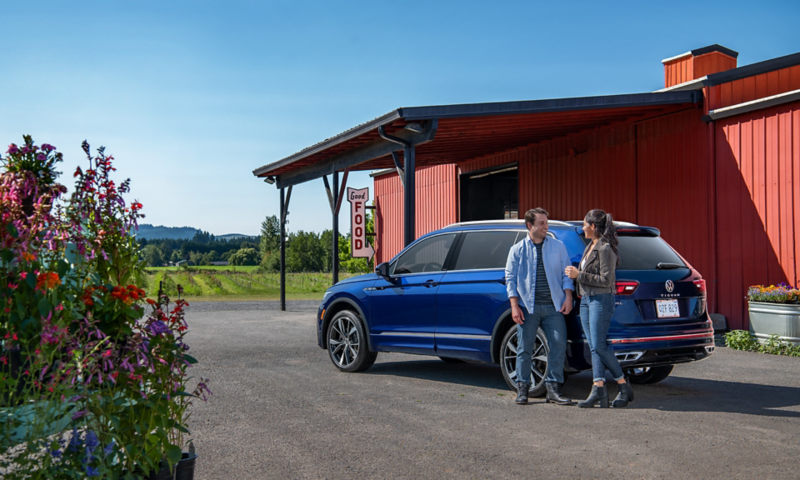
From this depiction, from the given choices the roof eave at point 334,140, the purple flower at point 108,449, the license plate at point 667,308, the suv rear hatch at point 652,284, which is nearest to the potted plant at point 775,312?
the suv rear hatch at point 652,284

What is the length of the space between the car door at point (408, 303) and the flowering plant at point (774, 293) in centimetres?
539

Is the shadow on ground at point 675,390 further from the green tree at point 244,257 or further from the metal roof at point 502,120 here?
the green tree at point 244,257

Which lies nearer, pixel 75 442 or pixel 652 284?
pixel 75 442

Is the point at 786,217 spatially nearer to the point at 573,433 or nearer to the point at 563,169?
the point at 563,169

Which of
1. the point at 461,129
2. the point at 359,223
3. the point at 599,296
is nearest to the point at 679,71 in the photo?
the point at 461,129

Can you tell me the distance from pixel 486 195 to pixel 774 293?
1018 centimetres

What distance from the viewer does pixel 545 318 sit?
21.6ft

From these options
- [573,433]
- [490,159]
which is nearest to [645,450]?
[573,433]

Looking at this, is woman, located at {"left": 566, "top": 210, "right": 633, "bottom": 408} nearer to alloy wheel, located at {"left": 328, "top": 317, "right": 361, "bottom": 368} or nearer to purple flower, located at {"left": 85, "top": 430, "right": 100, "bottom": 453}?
alloy wheel, located at {"left": 328, "top": 317, "right": 361, "bottom": 368}

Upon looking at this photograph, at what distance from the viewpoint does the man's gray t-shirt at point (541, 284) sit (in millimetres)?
6559

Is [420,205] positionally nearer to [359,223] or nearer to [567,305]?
[359,223]

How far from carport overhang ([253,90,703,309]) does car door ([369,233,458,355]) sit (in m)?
3.39

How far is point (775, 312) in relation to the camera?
10.3 meters

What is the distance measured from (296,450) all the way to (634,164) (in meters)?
10.5
